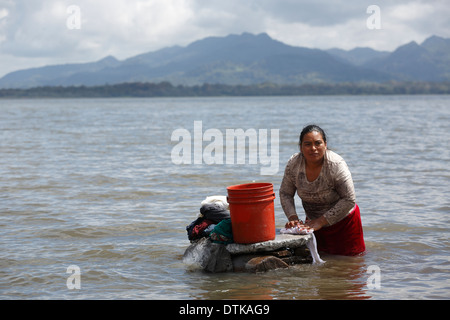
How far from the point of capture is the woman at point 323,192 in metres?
6.64

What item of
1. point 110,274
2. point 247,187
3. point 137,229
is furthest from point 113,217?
point 247,187

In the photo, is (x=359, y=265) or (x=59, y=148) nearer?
(x=359, y=265)

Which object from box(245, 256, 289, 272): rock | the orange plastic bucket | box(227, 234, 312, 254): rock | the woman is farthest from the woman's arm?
box(245, 256, 289, 272): rock

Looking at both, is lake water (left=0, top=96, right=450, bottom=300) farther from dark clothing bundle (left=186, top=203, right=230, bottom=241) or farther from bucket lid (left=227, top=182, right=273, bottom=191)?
bucket lid (left=227, top=182, right=273, bottom=191)

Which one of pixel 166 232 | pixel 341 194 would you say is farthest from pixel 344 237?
Answer: pixel 166 232

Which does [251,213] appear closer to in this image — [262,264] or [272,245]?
[272,245]

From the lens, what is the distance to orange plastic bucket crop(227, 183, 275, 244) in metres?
6.55

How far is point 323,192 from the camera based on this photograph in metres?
6.78

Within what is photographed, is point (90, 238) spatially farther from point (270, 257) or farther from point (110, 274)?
point (270, 257)

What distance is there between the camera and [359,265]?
7.21 metres

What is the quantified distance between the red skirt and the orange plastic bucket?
802mm

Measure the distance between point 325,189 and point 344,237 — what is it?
81cm
